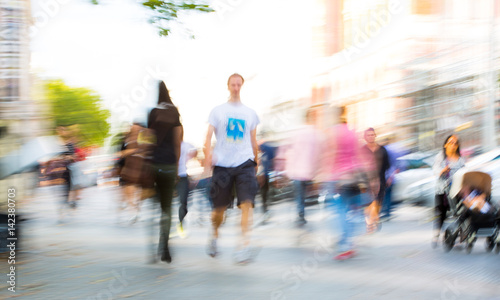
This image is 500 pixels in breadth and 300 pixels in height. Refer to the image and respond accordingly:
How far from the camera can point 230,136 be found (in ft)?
23.8

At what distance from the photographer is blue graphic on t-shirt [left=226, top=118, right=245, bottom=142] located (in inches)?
285

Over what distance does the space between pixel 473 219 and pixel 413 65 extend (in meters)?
28.1

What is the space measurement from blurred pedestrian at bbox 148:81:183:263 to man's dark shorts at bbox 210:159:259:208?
0.52 metres

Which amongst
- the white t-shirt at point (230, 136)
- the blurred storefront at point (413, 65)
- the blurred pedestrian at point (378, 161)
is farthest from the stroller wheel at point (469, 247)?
the blurred storefront at point (413, 65)

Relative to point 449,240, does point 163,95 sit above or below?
above

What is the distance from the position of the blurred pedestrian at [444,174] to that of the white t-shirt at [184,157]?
3.41 metres

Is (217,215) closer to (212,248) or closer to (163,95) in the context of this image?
(212,248)

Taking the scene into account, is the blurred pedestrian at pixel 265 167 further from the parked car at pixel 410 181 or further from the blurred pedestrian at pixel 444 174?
the blurred pedestrian at pixel 444 174

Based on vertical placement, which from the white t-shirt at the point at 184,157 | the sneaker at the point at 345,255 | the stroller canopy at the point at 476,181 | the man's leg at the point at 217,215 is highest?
the white t-shirt at the point at 184,157

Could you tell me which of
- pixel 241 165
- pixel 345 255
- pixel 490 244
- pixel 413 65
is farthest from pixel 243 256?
pixel 413 65

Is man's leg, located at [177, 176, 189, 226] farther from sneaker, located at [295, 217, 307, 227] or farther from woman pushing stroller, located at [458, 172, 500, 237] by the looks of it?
woman pushing stroller, located at [458, 172, 500, 237]

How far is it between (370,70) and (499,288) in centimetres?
4107

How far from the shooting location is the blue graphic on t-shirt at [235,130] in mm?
7238

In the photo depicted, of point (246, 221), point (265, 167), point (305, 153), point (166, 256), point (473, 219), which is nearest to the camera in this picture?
point (166, 256)
